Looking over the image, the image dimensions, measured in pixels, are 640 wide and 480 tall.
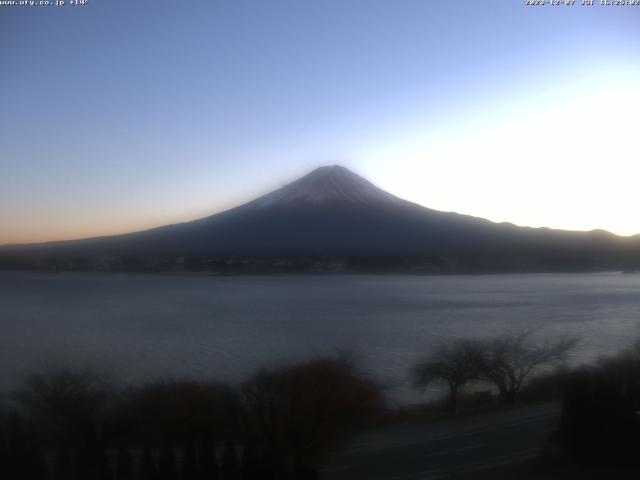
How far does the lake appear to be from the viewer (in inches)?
263

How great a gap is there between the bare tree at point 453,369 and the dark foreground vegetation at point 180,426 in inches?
52.0

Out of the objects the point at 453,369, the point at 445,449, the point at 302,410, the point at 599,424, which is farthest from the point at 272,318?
the point at 599,424

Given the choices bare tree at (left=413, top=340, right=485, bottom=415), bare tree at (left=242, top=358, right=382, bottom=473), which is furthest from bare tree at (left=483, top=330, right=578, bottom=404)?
bare tree at (left=242, top=358, right=382, bottom=473)

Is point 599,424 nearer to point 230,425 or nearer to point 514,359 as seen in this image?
point 230,425

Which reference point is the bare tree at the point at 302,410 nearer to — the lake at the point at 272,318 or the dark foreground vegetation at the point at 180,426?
the dark foreground vegetation at the point at 180,426

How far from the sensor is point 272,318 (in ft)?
38.0

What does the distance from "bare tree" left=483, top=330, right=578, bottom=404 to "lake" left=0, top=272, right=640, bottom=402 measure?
285 millimetres

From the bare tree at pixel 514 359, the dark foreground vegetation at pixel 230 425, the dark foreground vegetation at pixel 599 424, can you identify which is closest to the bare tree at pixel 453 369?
the bare tree at pixel 514 359

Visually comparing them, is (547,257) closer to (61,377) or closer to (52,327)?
(52,327)

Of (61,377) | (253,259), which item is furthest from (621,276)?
(61,377)

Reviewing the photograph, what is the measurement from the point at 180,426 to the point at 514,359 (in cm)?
356

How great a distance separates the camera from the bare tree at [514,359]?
532 cm

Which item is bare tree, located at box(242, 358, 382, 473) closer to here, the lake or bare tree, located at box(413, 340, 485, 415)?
the lake

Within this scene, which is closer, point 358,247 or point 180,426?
point 180,426
